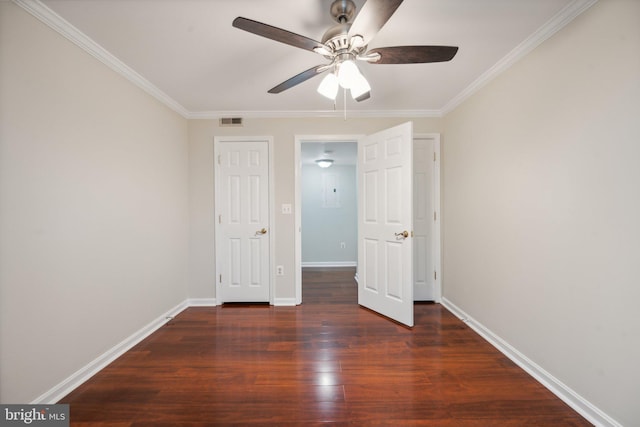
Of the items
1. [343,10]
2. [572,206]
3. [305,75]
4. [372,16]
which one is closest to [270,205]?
[305,75]

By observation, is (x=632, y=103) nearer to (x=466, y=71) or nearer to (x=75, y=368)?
(x=466, y=71)

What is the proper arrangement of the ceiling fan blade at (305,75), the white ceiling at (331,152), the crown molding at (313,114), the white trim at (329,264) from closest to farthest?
the ceiling fan blade at (305,75), the crown molding at (313,114), the white ceiling at (331,152), the white trim at (329,264)

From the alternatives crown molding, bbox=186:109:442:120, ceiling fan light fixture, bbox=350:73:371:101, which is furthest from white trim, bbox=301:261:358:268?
ceiling fan light fixture, bbox=350:73:371:101

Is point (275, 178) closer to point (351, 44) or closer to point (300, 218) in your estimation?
point (300, 218)

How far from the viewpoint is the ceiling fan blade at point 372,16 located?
1.11 meters

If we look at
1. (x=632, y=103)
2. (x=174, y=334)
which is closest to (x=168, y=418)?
(x=174, y=334)

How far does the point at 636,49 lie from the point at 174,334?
3703mm

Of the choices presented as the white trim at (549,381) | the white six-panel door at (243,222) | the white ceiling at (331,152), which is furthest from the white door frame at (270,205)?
the white trim at (549,381)

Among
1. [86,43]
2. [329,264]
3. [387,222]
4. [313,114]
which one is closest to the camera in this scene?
[86,43]

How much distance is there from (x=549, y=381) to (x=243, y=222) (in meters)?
3.05

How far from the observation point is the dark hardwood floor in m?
1.49

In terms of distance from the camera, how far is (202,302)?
321cm

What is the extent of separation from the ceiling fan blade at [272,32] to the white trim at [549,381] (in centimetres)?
249

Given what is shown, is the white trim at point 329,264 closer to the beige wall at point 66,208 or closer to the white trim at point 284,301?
the white trim at point 284,301
